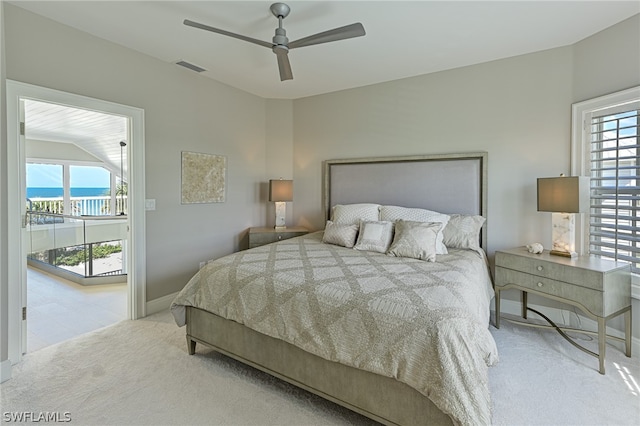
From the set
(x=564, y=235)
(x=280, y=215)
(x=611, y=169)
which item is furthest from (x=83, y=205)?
(x=611, y=169)

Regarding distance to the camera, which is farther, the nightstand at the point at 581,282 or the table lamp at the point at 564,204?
the table lamp at the point at 564,204

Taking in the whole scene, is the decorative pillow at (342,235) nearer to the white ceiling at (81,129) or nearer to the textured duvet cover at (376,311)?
the textured duvet cover at (376,311)

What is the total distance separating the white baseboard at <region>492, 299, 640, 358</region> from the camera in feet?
8.91

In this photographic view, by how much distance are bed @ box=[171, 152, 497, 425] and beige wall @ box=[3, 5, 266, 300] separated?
1.39m

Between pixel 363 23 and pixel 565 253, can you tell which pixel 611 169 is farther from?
pixel 363 23

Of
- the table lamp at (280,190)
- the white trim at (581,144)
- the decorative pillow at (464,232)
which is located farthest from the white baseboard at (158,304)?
the white trim at (581,144)

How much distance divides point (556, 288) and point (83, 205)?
968cm

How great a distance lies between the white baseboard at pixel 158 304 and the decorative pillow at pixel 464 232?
3222mm

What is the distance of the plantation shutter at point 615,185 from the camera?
2.56m

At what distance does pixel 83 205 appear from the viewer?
7.94 meters

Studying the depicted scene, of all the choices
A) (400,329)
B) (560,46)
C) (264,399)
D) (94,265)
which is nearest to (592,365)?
(400,329)

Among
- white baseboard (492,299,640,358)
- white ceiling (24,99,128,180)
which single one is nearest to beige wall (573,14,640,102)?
white baseboard (492,299,640,358)

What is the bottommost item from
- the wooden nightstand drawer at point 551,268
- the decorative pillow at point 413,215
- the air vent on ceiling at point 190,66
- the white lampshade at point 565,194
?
the wooden nightstand drawer at point 551,268

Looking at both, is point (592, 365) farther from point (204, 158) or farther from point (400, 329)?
point (204, 158)
